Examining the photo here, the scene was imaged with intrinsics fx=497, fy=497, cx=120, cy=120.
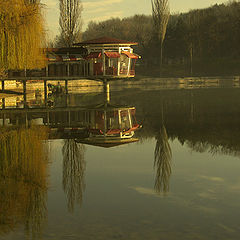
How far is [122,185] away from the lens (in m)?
12.1

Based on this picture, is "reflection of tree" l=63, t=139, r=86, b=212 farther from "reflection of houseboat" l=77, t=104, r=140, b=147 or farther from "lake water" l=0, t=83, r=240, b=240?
"reflection of houseboat" l=77, t=104, r=140, b=147

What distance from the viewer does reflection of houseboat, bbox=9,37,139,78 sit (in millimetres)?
39594

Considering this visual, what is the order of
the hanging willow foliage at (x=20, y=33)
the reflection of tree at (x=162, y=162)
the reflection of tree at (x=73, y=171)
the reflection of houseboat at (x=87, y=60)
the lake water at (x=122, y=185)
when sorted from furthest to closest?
the reflection of houseboat at (x=87, y=60), the hanging willow foliage at (x=20, y=33), the reflection of tree at (x=162, y=162), the reflection of tree at (x=73, y=171), the lake water at (x=122, y=185)

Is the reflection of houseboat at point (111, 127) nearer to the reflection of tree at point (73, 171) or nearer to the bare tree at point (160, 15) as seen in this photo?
the reflection of tree at point (73, 171)

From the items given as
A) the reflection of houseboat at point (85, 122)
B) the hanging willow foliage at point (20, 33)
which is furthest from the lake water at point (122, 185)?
the hanging willow foliage at point (20, 33)

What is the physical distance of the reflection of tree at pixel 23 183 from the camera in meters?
9.33

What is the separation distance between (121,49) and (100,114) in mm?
11154

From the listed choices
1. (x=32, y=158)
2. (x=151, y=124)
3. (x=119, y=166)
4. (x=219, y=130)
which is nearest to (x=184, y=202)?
(x=119, y=166)

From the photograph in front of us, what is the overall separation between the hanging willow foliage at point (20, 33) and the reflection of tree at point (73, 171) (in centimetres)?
1577

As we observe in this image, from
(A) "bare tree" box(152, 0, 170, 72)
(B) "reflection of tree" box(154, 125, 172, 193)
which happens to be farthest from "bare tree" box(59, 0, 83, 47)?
(B) "reflection of tree" box(154, 125, 172, 193)

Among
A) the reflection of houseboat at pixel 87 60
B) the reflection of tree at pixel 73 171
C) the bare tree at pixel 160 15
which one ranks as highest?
the bare tree at pixel 160 15

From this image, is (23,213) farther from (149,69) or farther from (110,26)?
(110,26)

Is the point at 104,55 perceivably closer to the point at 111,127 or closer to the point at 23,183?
the point at 111,127

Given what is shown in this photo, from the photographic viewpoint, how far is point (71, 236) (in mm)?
8352
